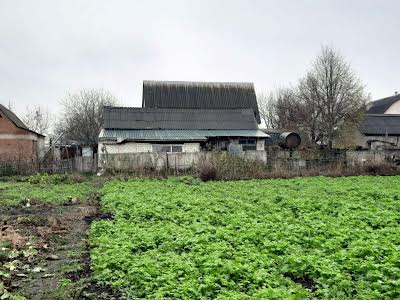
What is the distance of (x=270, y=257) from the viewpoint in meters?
6.23

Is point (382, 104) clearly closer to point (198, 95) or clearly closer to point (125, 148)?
point (198, 95)

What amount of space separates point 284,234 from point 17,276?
183 inches

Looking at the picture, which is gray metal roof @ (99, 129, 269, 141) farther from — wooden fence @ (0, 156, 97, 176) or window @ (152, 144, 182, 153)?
wooden fence @ (0, 156, 97, 176)

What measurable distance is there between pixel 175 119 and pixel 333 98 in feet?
49.2

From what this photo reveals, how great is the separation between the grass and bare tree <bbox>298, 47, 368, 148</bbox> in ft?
85.4

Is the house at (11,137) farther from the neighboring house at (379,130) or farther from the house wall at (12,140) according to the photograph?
the neighboring house at (379,130)

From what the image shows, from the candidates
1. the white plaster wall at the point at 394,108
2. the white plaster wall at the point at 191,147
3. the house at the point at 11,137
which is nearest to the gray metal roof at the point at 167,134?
the white plaster wall at the point at 191,147

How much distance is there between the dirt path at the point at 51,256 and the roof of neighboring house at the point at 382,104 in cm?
5113

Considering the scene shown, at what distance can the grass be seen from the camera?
16.4ft

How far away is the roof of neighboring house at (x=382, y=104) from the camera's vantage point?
174ft

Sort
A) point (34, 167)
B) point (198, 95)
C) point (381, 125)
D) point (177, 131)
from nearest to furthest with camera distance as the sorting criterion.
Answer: point (34, 167) → point (177, 131) → point (198, 95) → point (381, 125)

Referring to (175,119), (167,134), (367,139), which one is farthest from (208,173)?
(367,139)

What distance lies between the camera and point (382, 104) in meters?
55.1

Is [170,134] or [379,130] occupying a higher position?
[379,130]
